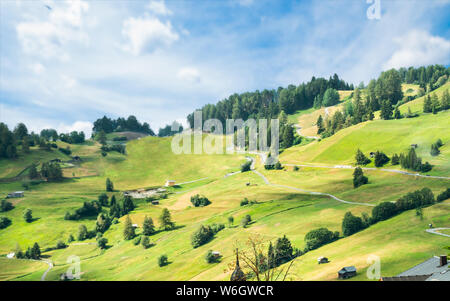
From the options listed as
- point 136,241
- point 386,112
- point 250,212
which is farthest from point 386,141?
point 136,241

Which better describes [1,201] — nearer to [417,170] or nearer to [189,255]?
[189,255]

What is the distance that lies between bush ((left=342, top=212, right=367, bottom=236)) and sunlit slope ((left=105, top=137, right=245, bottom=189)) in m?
101

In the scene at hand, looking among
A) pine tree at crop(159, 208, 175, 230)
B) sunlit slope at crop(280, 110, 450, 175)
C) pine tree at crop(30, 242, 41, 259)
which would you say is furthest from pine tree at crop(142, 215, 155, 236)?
sunlit slope at crop(280, 110, 450, 175)

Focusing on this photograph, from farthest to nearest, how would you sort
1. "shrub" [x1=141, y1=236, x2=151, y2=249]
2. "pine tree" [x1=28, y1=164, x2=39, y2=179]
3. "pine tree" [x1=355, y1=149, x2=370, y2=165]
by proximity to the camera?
1. "pine tree" [x1=28, y1=164, x2=39, y2=179]
2. "pine tree" [x1=355, y1=149, x2=370, y2=165]
3. "shrub" [x1=141, y1=236, x2=151, y2=249]

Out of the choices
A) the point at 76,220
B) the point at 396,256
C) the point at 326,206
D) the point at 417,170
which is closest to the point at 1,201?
the point at 76,220

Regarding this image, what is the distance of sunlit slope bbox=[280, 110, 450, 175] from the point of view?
10006cm

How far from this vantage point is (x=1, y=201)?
11212cm

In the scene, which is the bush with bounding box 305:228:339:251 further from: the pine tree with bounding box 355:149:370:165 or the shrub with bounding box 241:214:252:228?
the pine tree with bounding box 355:149:370:165

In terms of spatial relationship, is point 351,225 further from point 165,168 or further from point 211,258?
point 165,168

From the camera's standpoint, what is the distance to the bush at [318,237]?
5377 cm

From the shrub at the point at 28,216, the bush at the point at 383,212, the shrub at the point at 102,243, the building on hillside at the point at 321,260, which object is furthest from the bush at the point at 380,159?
the shrub at the point at 28,216

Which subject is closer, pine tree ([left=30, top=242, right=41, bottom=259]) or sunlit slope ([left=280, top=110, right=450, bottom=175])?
pine tree ([left=30, top=242, right=41, bottom=259])

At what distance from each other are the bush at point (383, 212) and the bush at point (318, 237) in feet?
32.9

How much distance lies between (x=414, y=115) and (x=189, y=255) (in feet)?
419
